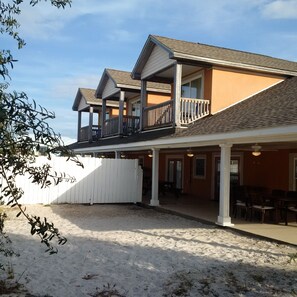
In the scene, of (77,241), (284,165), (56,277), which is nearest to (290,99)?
(284,165)

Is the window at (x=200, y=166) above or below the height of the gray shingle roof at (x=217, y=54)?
below

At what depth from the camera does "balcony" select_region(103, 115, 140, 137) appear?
21.0 meters

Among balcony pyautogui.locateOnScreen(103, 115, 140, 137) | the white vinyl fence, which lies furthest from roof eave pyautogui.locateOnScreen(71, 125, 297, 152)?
balcony pyautogui.locateOnScreen(103, 115, 140, 137)

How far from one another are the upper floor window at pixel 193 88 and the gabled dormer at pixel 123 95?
365 centimetres

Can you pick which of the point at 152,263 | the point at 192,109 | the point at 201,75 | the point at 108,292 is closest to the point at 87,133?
the point at 201,75

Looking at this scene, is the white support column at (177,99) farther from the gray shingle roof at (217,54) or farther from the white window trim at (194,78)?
the white window trim at (194,78)

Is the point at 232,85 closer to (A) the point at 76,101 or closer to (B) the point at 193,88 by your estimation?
(B) the point at 193,88

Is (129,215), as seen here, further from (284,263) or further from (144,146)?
(284,263)

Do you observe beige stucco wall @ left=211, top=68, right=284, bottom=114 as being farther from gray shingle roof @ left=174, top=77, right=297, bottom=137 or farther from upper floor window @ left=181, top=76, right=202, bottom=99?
upper floor window @ left=181, top=76, right=202, bottom=99

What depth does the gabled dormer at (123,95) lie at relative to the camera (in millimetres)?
20719

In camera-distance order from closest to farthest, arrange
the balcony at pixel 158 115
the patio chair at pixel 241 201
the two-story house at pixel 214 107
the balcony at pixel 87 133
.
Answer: the patio chair at pixel 241 201 < the two-story house at pixel 214 107 < the balcony at pixel 158 115 < the balcony at pixel 87 133

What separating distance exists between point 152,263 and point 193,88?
420 inches

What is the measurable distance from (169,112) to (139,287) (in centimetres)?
1027

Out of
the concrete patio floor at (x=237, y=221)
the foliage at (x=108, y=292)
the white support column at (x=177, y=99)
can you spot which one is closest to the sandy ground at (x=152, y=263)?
the foliage at (x=108, y=292)
